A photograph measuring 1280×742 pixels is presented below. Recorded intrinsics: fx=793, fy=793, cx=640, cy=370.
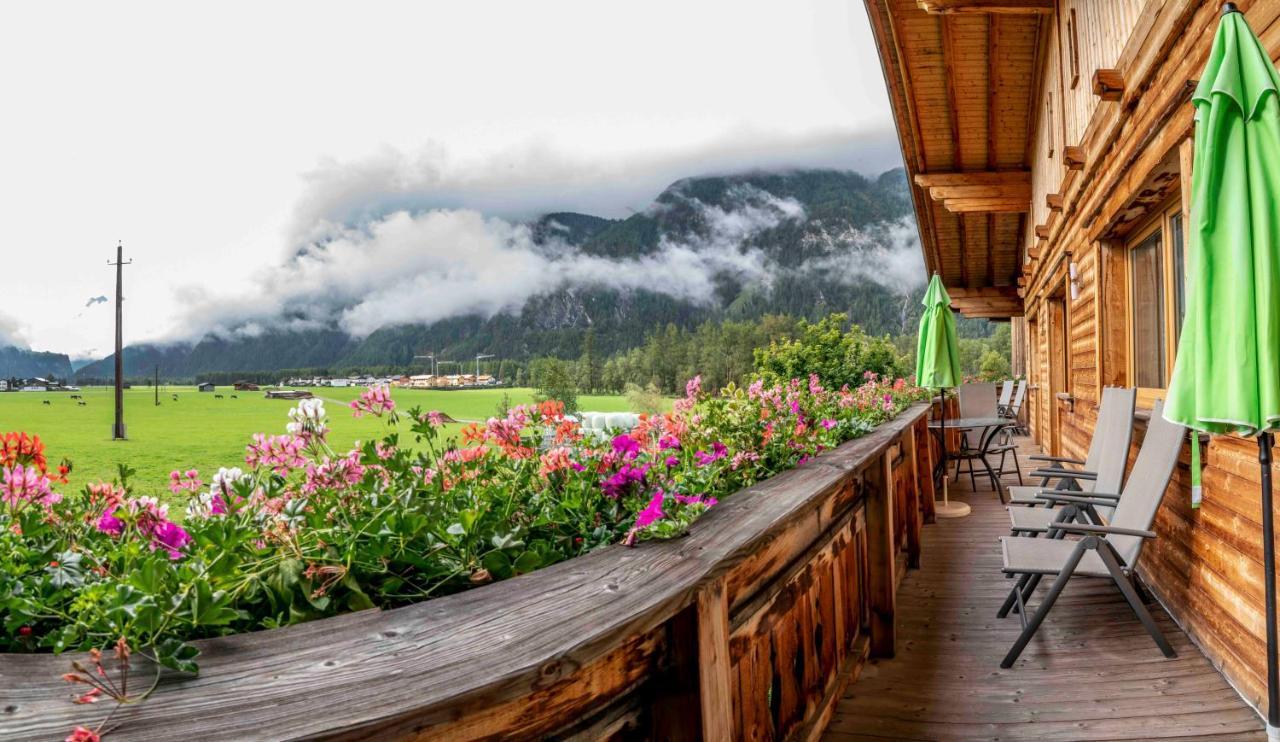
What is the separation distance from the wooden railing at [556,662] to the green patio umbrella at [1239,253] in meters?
1.04

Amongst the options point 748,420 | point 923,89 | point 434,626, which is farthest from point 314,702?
point 923,89

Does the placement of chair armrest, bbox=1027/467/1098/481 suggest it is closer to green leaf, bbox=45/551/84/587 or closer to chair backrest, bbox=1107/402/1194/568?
chair backrest, bbox=1107/402/1194/568

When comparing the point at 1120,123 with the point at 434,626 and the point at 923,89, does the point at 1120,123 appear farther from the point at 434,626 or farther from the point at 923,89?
the point at 434,626

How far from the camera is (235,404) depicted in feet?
126

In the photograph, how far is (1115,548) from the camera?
10.3 feet

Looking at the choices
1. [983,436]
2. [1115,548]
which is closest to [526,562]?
[1115,548]

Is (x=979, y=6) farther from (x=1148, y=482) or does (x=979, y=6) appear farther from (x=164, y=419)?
(x=164, y=419)

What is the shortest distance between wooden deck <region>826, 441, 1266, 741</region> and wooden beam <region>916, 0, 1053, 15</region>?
3.63 metres

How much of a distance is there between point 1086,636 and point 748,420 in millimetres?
1675

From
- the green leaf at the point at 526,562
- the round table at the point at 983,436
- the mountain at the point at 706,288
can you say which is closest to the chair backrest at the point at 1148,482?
the green leaf at the point at 526,562

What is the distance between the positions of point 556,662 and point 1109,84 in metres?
4.03

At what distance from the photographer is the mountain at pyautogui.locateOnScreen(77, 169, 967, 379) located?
66.9 m

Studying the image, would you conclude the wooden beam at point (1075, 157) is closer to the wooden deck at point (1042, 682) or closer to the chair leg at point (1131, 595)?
the wooden deck at point (1042, 682)

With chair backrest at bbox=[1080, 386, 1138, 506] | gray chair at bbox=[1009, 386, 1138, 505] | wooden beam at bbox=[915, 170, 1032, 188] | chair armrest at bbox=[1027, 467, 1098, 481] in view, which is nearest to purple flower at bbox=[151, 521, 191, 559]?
gray chair at bbox=[1009, 386, 1138, 505]
